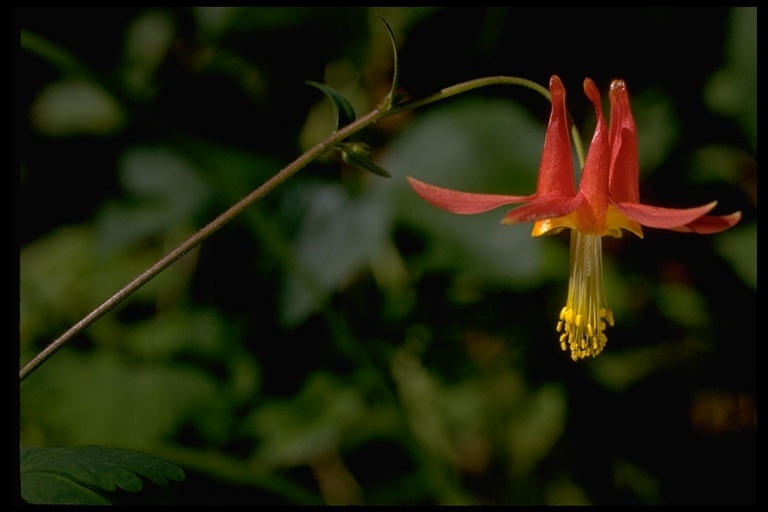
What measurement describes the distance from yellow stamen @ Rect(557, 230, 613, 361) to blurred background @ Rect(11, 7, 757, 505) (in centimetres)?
63

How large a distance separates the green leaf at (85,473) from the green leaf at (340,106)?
626 mm

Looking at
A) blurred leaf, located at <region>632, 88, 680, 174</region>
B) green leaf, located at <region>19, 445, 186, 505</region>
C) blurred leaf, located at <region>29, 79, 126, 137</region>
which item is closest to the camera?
green leaf, located at <region>19, 445, 186, 505</region>

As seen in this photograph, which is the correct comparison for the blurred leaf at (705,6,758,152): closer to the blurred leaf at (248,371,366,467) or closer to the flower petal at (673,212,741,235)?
the flower petal at (673,212,741,235)

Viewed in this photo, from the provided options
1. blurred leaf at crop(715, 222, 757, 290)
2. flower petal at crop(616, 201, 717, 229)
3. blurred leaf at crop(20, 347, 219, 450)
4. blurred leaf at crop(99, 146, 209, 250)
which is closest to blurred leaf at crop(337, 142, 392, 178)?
flower petal at crop(616, 201, 717, 229)

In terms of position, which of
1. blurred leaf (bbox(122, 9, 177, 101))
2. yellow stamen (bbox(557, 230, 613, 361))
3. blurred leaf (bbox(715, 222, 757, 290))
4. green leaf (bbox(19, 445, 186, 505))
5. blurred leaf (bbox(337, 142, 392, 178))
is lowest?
green leaf (bbox(19, 445, 186, 505))

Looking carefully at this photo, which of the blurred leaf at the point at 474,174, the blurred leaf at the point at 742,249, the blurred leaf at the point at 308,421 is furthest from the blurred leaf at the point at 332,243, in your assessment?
the blurred leaf at the point at 742,249

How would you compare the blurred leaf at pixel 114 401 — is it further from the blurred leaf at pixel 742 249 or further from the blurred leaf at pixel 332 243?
the blurred leaf at pixel 742 249

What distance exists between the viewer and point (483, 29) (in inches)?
101

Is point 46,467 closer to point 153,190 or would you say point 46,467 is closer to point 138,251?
point 153,190

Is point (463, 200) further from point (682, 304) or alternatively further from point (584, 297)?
point (682, 304)

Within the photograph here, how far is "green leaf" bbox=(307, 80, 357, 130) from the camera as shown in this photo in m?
1.40

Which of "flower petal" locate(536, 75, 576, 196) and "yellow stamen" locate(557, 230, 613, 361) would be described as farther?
"yellow stamen" locate(557, 230, 613, 361)

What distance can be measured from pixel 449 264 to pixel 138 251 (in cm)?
114

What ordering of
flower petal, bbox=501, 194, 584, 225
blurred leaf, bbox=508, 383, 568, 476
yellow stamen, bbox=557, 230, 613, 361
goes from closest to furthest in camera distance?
flower petal, bbox=501, 194, 584, 225
yellow stamen, bbox=557, 230, 613, 361
blurred leaf, bbox=508, 383, 568, 476
